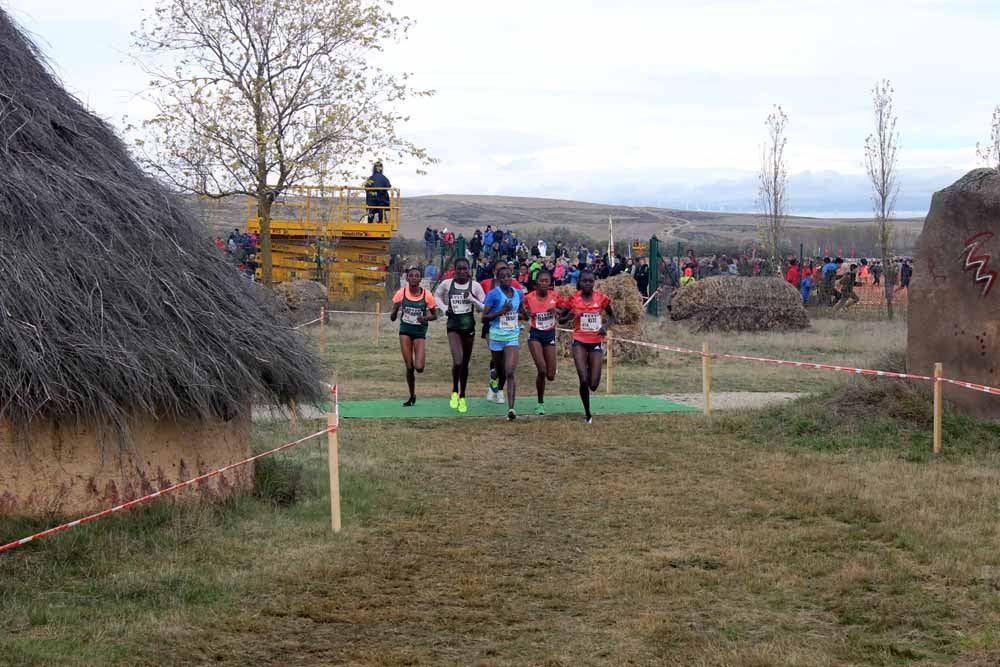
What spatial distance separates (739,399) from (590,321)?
142 inches

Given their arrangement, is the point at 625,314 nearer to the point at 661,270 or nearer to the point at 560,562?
the point at 661,270

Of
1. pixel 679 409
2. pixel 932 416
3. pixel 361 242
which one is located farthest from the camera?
pixel 361 242

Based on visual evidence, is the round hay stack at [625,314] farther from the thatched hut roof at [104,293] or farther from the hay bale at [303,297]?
the thatched hut roof at [104,293]

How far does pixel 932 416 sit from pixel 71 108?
8.62 metres

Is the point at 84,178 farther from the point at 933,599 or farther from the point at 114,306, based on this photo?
the point at 933,599

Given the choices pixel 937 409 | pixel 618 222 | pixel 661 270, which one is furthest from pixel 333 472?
pixel 618 222

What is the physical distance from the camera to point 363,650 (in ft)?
18.8

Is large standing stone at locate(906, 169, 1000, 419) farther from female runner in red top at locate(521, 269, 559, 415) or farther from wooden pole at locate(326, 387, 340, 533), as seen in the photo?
wooden pole at locate(326, 387, 340, 533)

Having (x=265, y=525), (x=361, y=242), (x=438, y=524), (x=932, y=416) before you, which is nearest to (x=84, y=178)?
(x=265, y=525)

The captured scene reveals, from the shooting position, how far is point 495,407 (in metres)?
14.8

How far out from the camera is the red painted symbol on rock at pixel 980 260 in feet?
36.9

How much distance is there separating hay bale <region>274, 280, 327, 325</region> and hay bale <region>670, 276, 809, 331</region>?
8.81 m

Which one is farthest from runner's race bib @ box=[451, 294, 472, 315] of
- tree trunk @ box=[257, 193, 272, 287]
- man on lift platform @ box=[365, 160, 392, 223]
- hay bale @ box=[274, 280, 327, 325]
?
hay bale @ box=[274, 280, 327, 325]

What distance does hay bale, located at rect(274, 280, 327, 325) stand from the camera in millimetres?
26594
